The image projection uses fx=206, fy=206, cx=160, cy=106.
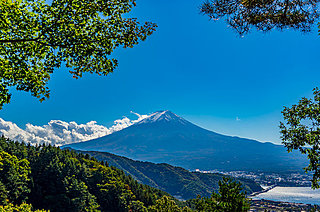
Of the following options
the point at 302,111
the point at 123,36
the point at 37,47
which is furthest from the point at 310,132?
the point at 37,47

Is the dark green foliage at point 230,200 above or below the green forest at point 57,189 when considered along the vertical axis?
above

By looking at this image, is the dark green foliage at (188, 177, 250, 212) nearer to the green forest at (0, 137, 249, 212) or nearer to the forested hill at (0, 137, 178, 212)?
the green forest at (0, 137, 249, 212)

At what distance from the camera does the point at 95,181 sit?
Answer: 65.6 meters

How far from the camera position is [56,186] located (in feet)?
173

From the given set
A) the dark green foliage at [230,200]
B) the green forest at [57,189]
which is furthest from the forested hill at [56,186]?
the dark green foliage at [230,200]

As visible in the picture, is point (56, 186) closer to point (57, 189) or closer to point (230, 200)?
point (57, 189)

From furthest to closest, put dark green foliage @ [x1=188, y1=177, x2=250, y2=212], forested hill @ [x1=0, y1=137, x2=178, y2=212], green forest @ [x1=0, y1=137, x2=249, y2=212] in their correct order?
forested hill @ [x1=0, y1=137, x2=178, y2=212] → green forest @ [x1=0, y1=137, x2=249, y2=212] → dark green foliage @ [x1=188, y1=177, x2=250, y2=212]

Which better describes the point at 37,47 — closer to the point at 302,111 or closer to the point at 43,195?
the point at 302,111

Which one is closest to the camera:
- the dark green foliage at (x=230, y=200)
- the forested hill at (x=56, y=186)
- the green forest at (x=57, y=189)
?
the dark green foliage at (x=230, y=200)

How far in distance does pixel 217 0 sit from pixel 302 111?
486cm

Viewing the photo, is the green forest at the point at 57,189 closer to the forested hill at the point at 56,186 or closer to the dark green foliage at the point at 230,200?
the forested hill at the point at 56,186

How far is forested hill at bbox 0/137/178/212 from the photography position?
142ft

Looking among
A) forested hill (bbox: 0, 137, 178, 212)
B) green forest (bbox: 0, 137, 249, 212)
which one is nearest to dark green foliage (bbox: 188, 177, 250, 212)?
green forest (bbox: 0, 137, 249, 212)

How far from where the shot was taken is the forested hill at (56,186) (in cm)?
4337
